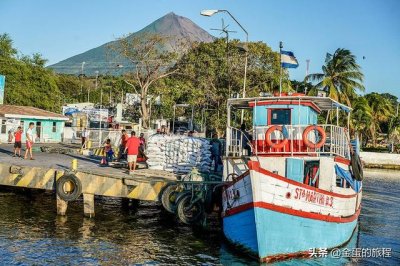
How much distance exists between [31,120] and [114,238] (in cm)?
2851

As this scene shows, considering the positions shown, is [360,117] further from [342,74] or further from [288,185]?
[288,185]

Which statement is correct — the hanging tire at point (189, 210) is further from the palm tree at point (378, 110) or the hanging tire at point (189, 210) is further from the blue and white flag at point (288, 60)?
the palm tree at point (378, 110)

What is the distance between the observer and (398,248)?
53.7ft

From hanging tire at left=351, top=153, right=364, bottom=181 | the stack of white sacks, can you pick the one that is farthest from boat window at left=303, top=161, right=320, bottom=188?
the stack of white sacks

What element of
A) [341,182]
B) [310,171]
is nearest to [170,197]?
[310,171]

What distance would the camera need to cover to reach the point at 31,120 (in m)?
41.1

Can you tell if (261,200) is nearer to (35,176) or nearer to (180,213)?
(180,213)

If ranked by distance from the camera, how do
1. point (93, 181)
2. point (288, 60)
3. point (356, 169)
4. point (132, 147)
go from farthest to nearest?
point (132, 147) < point (93, 181) < point (288, 60) < point (356, 169)

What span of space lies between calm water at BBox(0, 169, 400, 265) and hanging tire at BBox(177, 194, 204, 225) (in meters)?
0.49

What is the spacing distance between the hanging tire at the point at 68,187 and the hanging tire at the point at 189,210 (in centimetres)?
372

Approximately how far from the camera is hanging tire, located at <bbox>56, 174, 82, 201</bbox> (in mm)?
17109

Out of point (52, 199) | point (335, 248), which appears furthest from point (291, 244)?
point (52, 199)

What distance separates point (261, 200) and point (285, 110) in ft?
16.4

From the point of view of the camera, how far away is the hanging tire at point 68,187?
674 inches
